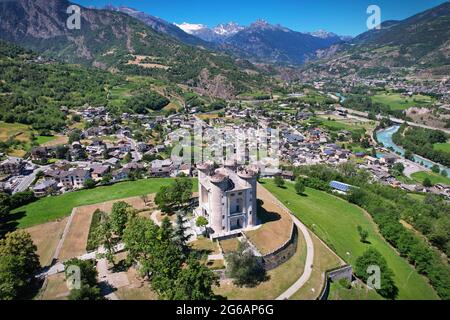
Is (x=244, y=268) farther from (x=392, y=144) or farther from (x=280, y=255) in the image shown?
(x=392, y=144)

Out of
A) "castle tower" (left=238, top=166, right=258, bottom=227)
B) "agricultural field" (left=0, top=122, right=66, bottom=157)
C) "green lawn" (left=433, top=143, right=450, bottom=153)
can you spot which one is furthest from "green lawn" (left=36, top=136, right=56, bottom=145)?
"green lawn" (left=433, top=143, right=450, bottom=153)

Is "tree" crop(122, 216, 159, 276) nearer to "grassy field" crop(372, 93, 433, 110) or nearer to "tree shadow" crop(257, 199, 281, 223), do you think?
"tree shadow" crop(257, 199, 281, 223)

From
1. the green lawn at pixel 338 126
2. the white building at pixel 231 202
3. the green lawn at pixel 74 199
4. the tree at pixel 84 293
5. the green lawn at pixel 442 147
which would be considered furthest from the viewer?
the green lawn at pixel 338 126

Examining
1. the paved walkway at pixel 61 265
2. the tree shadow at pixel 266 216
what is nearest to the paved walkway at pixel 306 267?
the tree shadow at pixel 266 216

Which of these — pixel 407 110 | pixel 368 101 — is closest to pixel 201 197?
pixel 407 110

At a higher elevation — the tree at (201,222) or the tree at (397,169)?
the tree at (201,222)

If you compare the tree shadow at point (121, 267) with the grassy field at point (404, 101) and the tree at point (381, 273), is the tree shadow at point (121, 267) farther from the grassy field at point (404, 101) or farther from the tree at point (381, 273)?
the grassy field at point (404, 101)

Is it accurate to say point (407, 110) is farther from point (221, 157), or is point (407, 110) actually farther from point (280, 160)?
point (221, 157)
